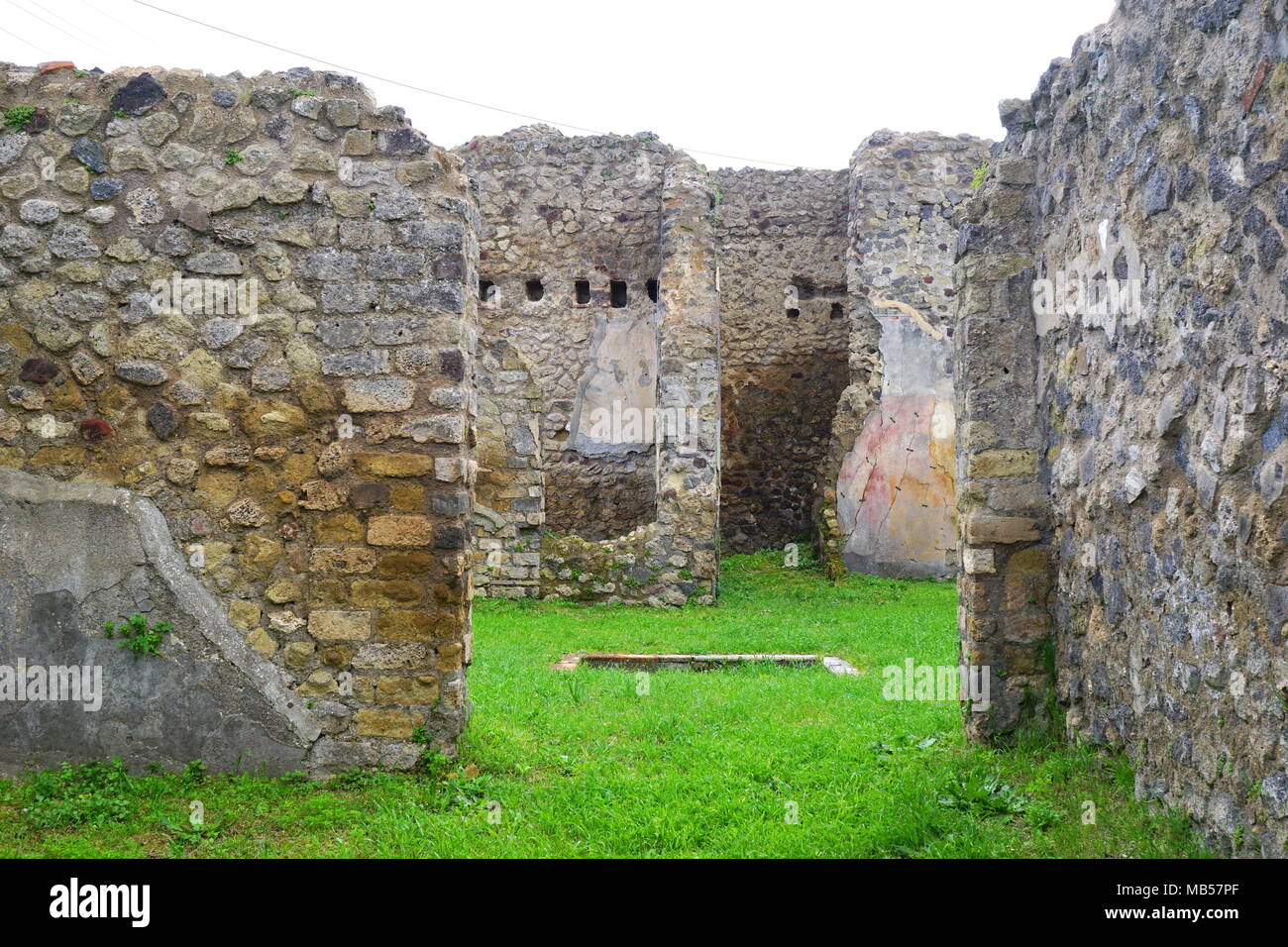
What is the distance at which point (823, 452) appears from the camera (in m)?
13.4

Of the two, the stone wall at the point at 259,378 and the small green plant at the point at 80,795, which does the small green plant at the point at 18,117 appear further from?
the small green plant at the point at 80,795

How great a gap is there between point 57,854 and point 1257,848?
150 inches

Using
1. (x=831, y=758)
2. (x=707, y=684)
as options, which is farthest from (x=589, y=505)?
(x=831, y=758)

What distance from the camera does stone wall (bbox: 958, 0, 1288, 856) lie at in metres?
2.55

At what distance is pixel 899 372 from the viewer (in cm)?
1222

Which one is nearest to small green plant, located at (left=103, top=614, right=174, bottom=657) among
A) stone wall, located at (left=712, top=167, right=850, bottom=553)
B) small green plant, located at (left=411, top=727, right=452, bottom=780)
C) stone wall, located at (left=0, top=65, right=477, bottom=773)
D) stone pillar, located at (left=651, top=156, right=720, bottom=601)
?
stone wall, located at (left=0, top=65, right=477, bottom=773)

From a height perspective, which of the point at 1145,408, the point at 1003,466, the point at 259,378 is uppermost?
the point at 259,378

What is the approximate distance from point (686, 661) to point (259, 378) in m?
4.18

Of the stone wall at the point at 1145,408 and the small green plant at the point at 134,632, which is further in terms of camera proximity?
the small green plant at the point at 134,632

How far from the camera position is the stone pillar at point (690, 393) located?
34.2ft

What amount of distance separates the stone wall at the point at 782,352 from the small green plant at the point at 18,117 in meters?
10.00

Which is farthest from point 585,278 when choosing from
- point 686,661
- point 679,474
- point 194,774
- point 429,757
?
point 194,774

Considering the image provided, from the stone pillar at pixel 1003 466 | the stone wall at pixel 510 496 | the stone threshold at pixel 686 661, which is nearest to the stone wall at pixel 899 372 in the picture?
the stone wall at pixel 510 496

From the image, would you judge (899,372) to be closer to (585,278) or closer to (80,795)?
(585,278)
